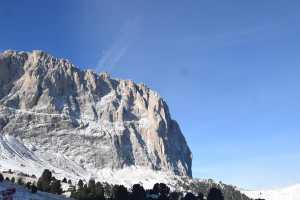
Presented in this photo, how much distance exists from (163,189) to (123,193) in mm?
40447

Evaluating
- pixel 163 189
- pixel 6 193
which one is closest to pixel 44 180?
pixel 163 189

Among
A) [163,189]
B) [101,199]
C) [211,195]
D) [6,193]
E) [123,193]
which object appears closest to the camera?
[6,193]

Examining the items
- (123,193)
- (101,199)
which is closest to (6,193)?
(101,199)

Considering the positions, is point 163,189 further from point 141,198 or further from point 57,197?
point 57,197

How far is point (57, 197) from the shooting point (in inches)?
4833

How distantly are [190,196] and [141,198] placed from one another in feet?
83.8

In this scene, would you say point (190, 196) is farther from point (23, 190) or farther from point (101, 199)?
point (23, 190)

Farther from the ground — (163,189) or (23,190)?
(163,189)

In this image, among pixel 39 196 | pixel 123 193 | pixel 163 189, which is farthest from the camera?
pixel 163 189

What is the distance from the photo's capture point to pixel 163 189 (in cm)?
18862

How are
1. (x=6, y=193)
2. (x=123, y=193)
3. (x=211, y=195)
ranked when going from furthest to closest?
(x=211, y=195) < (x=123, y=193) < (x=6, y=193)

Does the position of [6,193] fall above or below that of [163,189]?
below

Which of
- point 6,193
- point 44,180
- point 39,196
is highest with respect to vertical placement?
point 44,180

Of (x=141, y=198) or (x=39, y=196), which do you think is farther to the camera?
(x=141, y=198)
